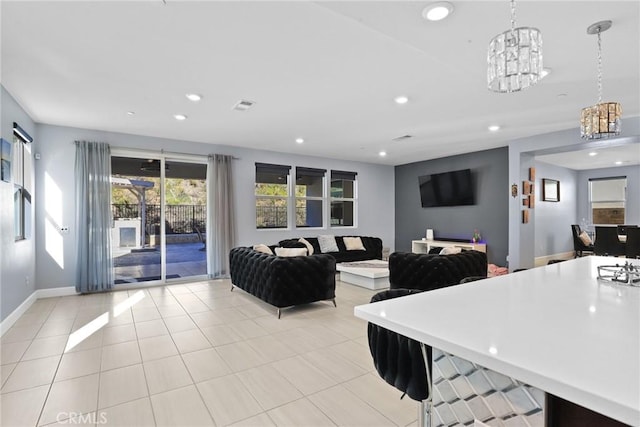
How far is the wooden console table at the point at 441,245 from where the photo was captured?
22.4 feet

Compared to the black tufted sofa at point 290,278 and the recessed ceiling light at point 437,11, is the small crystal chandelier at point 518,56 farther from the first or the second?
the black tufted sofa at point 290,278

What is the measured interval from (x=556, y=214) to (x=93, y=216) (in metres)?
10.7

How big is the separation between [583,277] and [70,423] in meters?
3.18

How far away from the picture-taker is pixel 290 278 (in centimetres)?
406

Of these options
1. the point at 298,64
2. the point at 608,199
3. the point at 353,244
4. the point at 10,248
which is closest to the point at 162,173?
the point at 10,248

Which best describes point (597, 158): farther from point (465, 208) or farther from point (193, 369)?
point (193, 369)

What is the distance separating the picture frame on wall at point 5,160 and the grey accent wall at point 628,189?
499 inches

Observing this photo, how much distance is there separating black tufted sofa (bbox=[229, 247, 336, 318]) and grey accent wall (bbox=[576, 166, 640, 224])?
9.26 meters

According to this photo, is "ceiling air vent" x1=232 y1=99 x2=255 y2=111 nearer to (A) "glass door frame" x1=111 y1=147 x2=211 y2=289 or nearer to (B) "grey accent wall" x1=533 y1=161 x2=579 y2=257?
(A) "glass door frame" x1=111 y1=147 x2=211 y2=289

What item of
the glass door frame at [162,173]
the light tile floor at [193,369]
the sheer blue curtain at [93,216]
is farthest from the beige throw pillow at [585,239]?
the sheer blue curtain at [93,216]

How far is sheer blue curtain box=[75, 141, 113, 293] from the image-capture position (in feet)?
16.8

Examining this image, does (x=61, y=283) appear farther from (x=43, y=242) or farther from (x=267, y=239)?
(x=267, y=239)

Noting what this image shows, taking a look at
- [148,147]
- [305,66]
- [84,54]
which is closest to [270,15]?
[305,66]

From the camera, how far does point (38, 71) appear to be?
3.15 m
